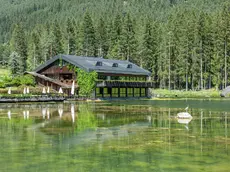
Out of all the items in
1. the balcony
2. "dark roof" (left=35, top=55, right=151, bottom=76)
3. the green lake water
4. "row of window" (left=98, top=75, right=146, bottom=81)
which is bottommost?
the green lake water

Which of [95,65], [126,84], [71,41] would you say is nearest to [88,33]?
[71,41]

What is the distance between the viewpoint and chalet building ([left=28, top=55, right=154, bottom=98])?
73.3 m

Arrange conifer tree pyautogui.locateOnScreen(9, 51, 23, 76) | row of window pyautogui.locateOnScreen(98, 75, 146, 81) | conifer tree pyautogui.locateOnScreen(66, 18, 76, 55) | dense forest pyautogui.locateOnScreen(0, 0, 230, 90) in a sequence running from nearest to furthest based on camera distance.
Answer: row of window pyautogui.locateOnScreen(98, 75, 146, 81)
dense forest pyautogui.locateOnScreen(0, 0, 230, 90)
conifer tree pyautogui.locateOnScreen(9, 51, 23, 76)
conifer tree pyautogui.locateOnScreen(66, 18, 76, 55)

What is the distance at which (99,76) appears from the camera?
74312mm

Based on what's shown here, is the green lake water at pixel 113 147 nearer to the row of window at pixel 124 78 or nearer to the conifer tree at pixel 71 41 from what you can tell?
the row of window at pixel 124 78

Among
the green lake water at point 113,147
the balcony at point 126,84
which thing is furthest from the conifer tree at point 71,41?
the green lake water at point 113,147

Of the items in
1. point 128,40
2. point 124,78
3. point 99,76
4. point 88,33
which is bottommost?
point 124,78

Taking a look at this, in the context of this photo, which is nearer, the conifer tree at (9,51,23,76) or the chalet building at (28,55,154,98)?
the chalet building at (28,55,154,98)

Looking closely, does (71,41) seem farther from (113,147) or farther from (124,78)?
(113,147)

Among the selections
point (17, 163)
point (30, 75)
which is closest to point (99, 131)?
point (17, 163)

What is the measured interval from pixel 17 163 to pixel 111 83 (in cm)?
5911

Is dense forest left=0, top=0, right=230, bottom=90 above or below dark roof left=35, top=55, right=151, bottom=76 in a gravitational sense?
above

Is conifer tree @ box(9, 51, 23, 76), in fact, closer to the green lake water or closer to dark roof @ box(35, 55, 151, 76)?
dark roof @ box(35, 55, 151, 76)

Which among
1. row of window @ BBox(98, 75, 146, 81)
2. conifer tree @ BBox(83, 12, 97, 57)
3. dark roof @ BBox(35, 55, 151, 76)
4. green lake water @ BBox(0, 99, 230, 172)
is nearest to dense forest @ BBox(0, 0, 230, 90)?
conifer tree @ BBox(83, 12, 97, 57)
